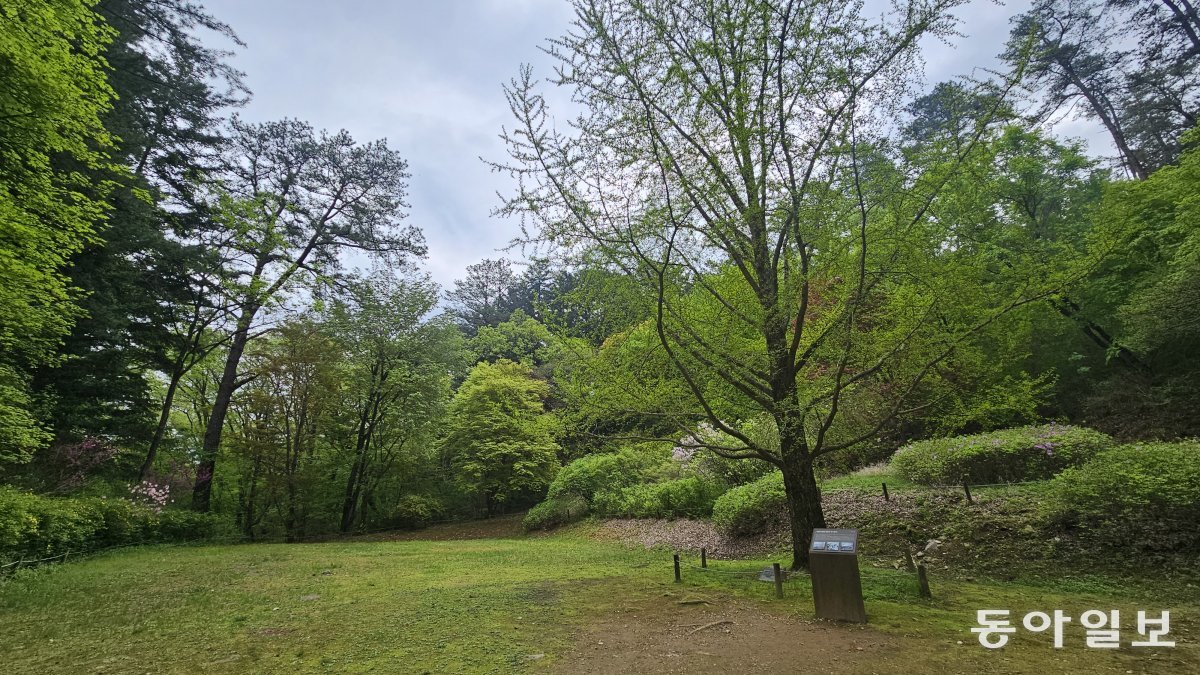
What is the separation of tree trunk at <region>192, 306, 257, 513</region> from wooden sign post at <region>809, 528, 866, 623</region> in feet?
47.2

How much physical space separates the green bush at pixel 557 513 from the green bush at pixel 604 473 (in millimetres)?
282

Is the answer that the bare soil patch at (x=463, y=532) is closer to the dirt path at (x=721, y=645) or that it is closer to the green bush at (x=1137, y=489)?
the dirt path at (x=721, y=645)

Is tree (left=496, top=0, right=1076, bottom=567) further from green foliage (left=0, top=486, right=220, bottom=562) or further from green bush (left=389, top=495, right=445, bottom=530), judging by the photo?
green bush (left=389, top=495, right=445, bottom=530)

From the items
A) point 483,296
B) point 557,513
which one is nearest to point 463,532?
point 557,513

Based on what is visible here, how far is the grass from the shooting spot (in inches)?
128

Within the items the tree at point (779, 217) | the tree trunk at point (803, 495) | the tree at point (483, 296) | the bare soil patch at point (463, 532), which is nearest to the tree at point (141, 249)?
the bare soil patch at point (463, 532)

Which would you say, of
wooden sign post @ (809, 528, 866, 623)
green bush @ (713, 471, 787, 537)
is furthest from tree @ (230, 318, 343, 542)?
wooden sign post @ (809, 528, 866, 623)

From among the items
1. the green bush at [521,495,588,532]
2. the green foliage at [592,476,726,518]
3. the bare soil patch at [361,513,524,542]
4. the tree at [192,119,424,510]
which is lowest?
the bare soil patch at [361,513,524,542]

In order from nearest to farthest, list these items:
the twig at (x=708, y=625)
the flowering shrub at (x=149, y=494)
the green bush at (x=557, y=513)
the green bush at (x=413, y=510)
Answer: the twig at (x=708, y=625) → the flowering shrub at (x=149, y=494) → the green bush at (x=557, y=513) → the green bush at (x=413, y=510)

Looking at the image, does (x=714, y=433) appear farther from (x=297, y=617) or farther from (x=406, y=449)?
(x=406, y=449)

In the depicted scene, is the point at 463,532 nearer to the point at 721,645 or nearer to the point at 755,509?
the point at 755,509

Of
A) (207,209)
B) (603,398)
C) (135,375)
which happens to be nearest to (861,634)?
(603,398)

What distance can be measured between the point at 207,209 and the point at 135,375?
496 centimetres

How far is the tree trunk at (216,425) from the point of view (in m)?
12.6
